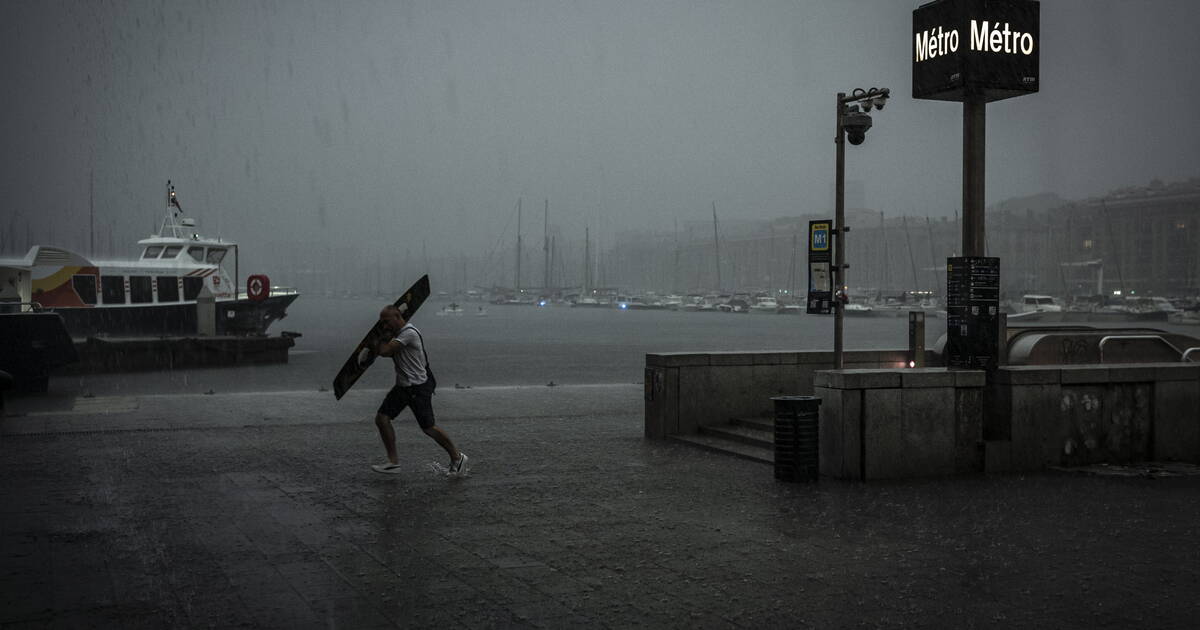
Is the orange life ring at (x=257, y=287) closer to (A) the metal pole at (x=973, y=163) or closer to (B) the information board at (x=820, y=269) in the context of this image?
(B) the information board at (x=820, y=269)

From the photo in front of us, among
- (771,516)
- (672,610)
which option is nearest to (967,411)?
(771,516)

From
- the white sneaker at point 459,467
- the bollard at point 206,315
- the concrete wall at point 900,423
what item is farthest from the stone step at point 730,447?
the bollard at point 206,315

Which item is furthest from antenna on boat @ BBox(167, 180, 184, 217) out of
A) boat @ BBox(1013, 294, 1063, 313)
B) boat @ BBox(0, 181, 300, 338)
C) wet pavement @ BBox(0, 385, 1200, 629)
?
boat @ BBox(1013, 294, 1063, 313)

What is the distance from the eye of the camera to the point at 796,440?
11.0 meters

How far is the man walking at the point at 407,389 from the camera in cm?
1117

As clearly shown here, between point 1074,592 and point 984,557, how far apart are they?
1001mm

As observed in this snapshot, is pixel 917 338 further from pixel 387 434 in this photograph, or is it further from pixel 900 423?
pixel 387 434

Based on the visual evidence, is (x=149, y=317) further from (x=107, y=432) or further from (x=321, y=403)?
(x=107, y=432)

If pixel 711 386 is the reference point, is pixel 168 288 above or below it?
above

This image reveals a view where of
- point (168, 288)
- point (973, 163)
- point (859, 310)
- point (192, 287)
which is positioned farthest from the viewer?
point (859, 310)

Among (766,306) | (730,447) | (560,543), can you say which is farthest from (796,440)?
(766,306)

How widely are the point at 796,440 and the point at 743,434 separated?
2812mm

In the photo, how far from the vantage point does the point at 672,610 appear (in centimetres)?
627

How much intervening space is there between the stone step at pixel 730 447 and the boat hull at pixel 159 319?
40537mm
